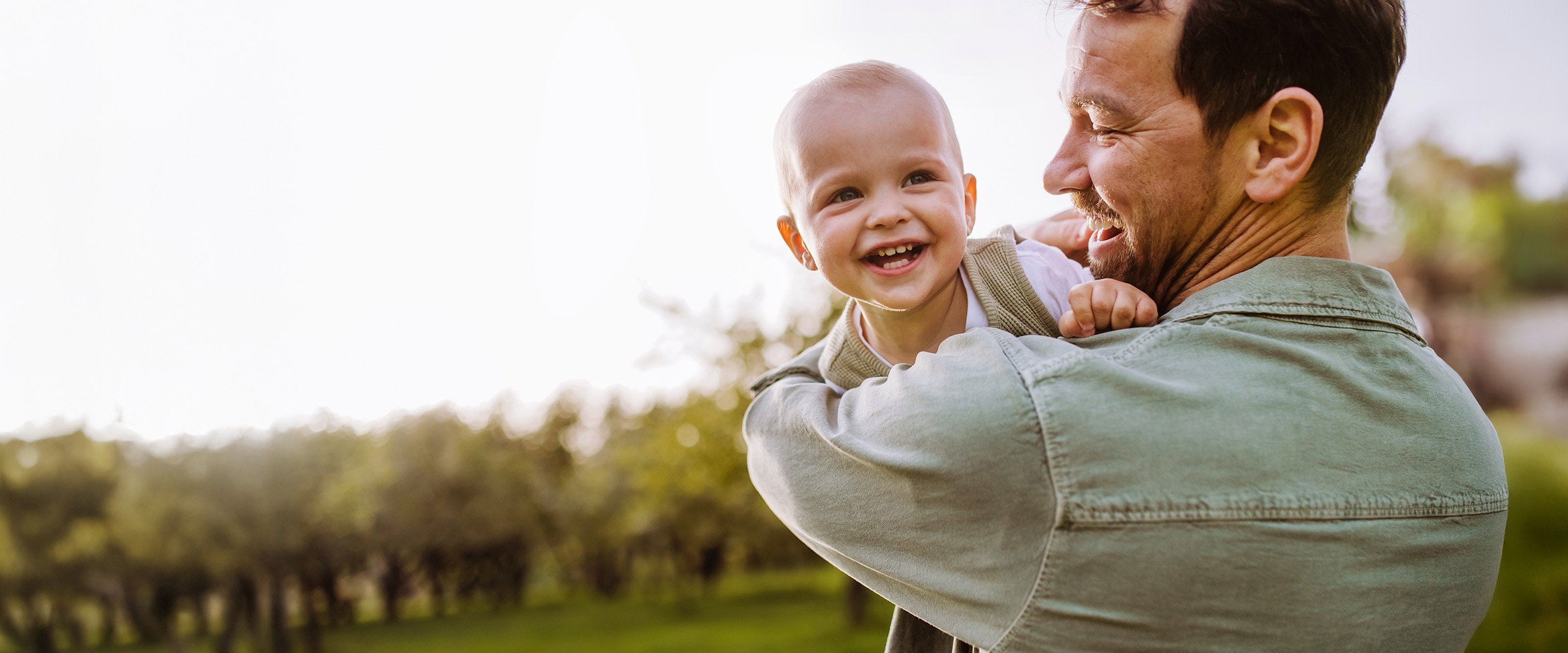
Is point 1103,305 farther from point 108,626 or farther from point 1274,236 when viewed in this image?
point 108,626

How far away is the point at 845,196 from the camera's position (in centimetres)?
236

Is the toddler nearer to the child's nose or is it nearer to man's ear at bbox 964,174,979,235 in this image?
the child's nose

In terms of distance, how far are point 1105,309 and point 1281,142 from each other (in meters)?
0.41

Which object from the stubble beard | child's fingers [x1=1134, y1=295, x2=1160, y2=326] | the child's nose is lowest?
child's fingers [x1=1134, y1=295, x2=1160, y2=326]

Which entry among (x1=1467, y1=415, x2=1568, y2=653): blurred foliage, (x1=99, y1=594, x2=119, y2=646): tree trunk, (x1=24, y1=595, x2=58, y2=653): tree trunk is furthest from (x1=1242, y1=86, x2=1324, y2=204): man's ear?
(x1=99, y1=594, x2=119, y2=646): tree trunk

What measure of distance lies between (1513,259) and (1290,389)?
16427 mm

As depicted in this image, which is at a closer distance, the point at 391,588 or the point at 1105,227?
the point at 1105,227

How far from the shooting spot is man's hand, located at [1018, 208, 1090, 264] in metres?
2.49

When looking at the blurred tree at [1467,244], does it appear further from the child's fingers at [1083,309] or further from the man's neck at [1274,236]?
the child's fingers at [1083,309]

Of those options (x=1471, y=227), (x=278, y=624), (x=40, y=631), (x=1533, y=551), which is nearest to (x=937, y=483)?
(x=1533, y=551)

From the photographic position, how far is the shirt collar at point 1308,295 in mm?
1631

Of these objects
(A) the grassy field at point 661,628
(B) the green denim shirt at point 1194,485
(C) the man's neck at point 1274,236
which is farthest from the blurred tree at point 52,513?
(C) the man's neck at point 1274,236

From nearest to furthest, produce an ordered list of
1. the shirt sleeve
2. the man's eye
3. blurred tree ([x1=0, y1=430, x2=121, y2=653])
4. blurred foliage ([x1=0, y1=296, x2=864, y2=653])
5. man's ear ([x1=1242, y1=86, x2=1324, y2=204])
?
man's ear ([x1=1242, y1=86, x2=1324, y2=204]) → the shirt sleeve → the man's eye → blurred foliage ([x1=0, y1=296, x2=864, y2=653]) → blurred tree ([x1=0, y1=430, x2=121, y2=653])

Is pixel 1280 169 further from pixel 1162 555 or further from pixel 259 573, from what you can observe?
pixel 259 573
